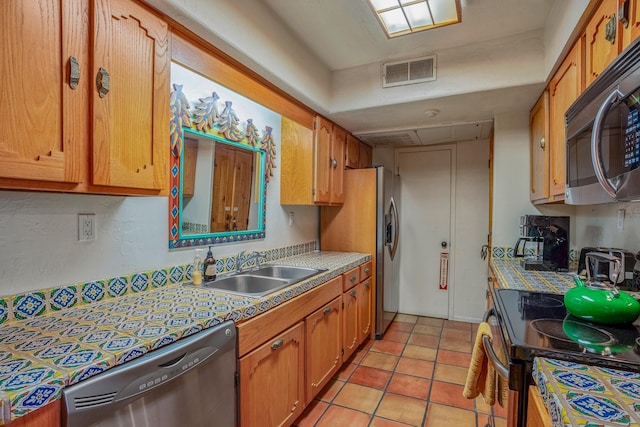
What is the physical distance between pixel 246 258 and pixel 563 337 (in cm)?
182

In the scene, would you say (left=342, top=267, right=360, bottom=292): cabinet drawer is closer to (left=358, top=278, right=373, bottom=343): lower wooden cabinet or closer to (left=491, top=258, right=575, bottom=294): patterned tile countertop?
(left=358, top=278, right=373, bottom=343): lower wooden cabinet

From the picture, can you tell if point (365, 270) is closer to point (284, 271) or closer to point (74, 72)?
point (284, 271)

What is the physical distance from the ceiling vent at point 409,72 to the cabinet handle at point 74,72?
6.64 feet

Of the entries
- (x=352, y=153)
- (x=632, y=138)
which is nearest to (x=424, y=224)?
(x=352, y=153)

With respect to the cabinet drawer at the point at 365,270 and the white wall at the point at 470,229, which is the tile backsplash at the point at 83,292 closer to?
the cabinet drawer at the point at 365,270

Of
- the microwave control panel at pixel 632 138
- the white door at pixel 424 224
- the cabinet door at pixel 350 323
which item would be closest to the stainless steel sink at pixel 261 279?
the cabinet door at pixel 350 323

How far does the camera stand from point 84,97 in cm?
107

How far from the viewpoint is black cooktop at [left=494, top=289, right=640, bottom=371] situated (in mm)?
855

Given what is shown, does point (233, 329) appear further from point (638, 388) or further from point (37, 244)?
point (638, 388)

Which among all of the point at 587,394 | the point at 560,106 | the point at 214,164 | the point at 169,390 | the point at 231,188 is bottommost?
the point at 169,390

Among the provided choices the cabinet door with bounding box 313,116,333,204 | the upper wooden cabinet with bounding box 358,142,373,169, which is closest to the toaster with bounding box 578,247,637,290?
the cabinet door with bounding box 313,116,333,204

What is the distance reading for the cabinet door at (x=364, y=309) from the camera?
287 cm

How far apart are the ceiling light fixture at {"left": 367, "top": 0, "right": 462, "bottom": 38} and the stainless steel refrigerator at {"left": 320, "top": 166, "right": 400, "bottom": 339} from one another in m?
1.39

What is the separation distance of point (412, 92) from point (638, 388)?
2.15 meters
